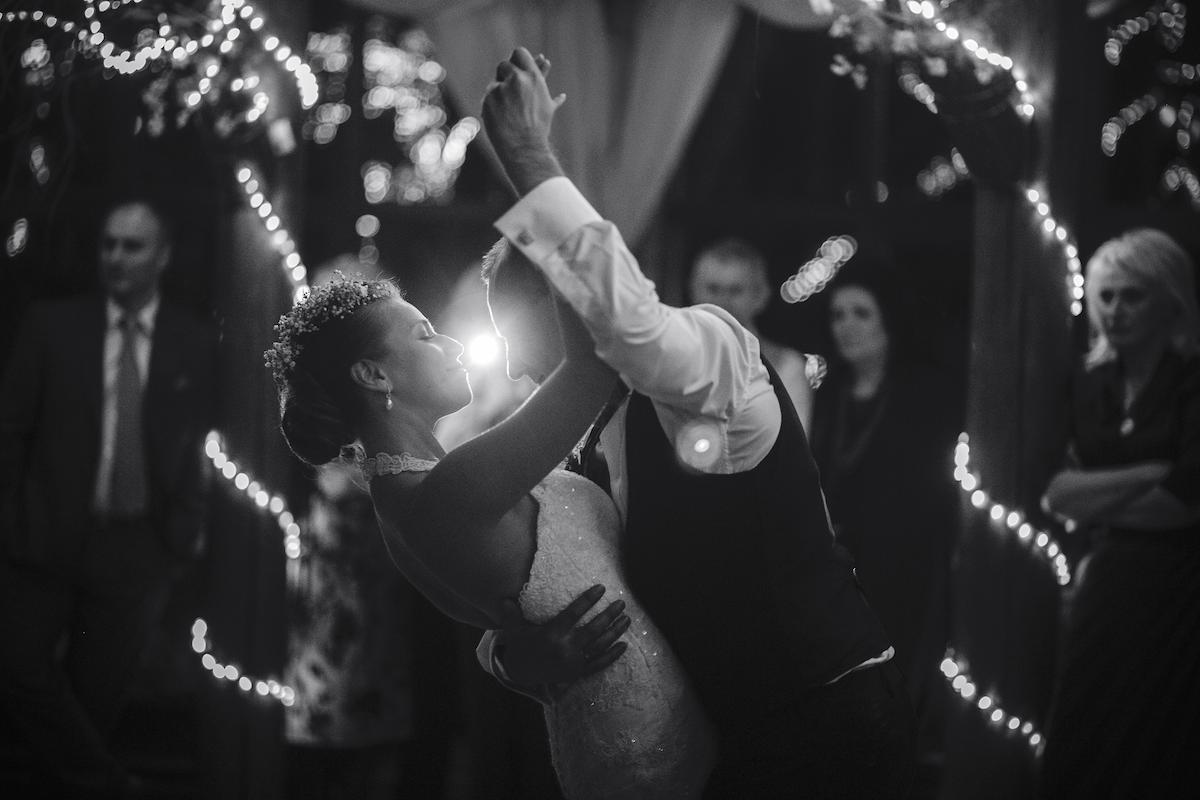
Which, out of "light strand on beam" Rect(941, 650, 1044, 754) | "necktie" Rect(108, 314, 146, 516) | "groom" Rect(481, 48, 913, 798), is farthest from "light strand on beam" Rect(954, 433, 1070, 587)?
"necktie" Rect(108, 314, 146, 516)

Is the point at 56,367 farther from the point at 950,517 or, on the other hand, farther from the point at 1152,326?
the point at 1152,326

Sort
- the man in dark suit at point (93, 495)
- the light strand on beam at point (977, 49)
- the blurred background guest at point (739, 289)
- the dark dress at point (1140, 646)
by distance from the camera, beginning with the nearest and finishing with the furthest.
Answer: the dark dress at point (1140, 646) → the light strand on beam at point (977, 49) → the man in dark suit at point (93, 495) → the blurred background guest at point (739, 289)

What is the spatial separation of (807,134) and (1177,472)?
163 centimetres

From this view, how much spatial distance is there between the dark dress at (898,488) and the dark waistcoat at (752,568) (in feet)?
5.52

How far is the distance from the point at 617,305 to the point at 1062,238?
2.14 meters

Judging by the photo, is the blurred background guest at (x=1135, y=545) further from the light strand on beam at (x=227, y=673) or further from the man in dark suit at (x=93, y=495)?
the man in dark suit at (x=93, y=495)

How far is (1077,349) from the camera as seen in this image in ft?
10.2

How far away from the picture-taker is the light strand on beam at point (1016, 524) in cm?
306

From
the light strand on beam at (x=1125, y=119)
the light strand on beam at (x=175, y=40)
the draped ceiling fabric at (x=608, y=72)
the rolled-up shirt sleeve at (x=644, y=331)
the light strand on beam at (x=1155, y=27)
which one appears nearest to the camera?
the rolled-up shirt sleeve at (x=644, y=331)

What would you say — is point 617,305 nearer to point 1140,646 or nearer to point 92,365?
point 1140,646

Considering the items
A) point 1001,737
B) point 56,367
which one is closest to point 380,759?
point 56,367

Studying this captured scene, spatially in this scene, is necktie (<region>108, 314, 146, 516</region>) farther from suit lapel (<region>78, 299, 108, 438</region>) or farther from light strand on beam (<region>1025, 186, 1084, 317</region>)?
light strand on beam (<region>1025, 186, 1084, 317</region>)

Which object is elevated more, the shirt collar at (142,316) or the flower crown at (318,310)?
the flower crown at (318,310)

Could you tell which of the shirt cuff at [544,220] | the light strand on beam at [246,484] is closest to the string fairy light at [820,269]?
the light strand on beam at [246,484]
